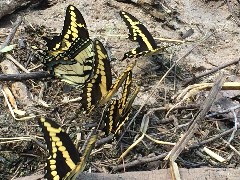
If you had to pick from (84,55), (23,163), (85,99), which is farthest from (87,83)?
(23,163)

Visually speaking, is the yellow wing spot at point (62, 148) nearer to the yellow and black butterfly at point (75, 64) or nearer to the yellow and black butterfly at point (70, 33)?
the yellow and black butterfly at point (75, 64)

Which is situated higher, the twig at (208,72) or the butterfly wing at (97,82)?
the butterfly wing at (97,82)

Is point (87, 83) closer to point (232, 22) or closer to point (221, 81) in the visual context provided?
point (221, 81)

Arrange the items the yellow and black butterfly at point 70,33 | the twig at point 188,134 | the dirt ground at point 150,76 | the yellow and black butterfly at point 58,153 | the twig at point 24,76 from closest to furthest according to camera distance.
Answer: the yellow and black butterfly at point 58,153, the twig at point 188,134, the dirt ground at point 150,76, the twig at point 24,76, the yellow and black butterfly at point 70,33

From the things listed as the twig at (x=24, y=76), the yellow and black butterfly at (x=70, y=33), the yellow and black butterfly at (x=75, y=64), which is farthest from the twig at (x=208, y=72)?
the twig at (x=24, y=76)

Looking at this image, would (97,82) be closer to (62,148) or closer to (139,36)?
(139,36)

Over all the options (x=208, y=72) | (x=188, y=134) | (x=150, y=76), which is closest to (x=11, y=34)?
(x=150, y=76)
